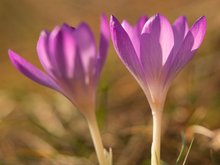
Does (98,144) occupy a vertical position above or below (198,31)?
below

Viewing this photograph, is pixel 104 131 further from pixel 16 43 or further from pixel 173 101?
pixel 16 43

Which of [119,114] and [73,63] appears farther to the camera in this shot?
[119,114]

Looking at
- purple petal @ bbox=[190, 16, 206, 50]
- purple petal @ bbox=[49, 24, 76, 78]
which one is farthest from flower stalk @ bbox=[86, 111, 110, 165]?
purple petal @ bbox=[190, 16, 206, 50]

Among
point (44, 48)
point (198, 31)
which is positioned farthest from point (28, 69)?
point (198, 31)

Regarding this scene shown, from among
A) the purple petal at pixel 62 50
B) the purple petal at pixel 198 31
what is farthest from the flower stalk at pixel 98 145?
the purple petal at pixel 198 31

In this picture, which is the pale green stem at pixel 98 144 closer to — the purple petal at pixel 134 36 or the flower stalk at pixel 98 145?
the flower stalk at pixel 98 145

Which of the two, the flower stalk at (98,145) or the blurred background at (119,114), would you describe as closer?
the flower stalk at (98,145)

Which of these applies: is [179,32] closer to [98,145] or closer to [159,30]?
[159,30]
